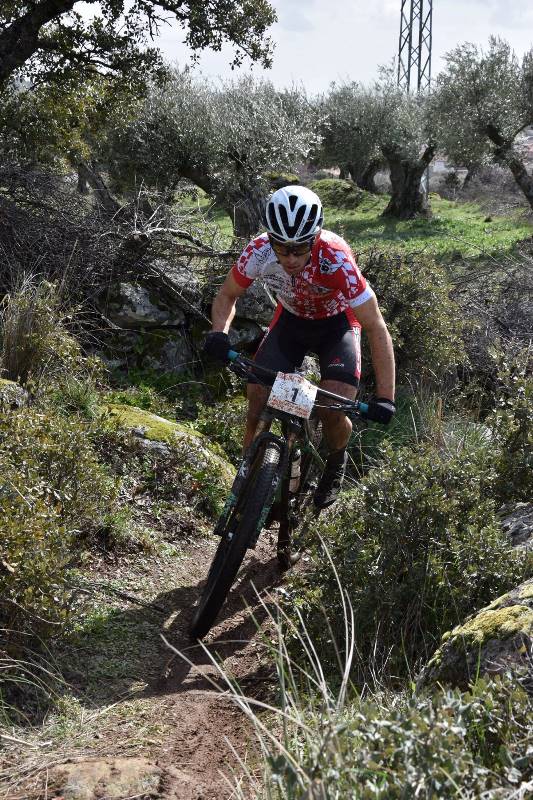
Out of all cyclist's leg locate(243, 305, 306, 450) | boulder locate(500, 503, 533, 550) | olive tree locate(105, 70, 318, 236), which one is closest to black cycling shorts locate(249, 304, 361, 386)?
cyclist's leg locate(243, 305, 306, 450)

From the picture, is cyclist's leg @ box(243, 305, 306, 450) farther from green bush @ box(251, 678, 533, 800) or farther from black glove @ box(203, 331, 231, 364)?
green bush @ box(251, 678, 533, 800)

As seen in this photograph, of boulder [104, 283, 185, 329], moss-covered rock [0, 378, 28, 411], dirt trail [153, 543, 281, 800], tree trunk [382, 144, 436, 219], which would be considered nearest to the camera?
dirt trail [153, 543, 281, 800]

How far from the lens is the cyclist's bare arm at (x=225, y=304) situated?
5.09 meters

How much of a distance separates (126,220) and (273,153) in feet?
44.2

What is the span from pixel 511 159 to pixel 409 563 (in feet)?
72.1

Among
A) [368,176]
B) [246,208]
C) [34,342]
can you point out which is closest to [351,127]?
[368,176]

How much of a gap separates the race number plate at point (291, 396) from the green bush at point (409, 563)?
1.77 feet

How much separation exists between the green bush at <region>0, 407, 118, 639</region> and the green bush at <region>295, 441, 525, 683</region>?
1.21m

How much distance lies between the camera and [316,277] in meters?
4.97

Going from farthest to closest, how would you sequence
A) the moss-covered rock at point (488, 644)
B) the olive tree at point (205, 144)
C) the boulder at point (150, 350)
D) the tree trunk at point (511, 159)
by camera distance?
the tree trunk at point (511, 159), the olive tree at point (205, 144), the boulder at point (150, 350), the moss-covered rock at point (488, 644)

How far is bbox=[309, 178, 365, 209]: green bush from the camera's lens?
117 feet

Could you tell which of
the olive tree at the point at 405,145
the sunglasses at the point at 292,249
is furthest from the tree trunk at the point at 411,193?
the sunglasses at the point at 292,249

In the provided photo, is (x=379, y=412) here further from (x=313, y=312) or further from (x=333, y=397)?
(x=313, y=312)

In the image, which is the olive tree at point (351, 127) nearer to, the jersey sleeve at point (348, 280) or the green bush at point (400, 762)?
the jersey sleeve at point (348, 280)
